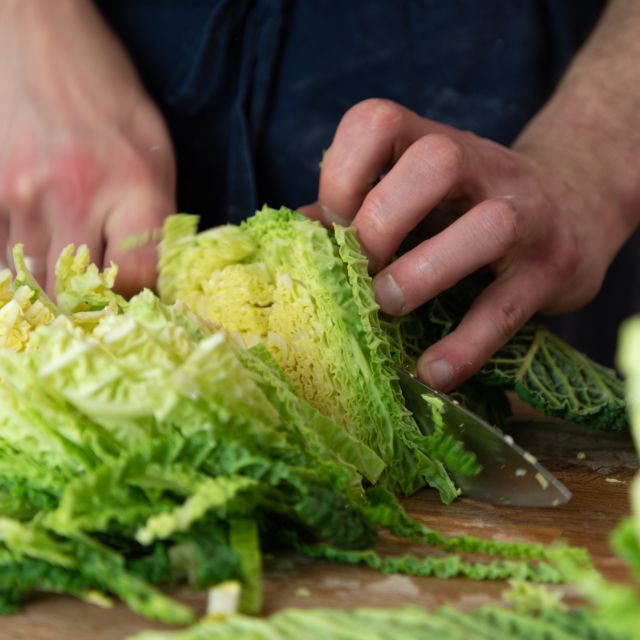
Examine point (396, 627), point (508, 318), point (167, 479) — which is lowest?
point (396, 627)

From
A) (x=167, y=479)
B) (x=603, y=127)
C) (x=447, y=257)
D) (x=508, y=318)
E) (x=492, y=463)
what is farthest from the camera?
(x=603, y=127)

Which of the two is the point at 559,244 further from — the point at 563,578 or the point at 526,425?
the point at 563,578

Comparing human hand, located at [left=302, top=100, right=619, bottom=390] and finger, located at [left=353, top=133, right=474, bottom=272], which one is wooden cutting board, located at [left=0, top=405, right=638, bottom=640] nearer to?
human hand, located at [left=302, top=100, right=619, bottom=390]

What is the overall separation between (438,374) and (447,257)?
189 mm

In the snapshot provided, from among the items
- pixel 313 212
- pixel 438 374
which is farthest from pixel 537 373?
pixel 313 212

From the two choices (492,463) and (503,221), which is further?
(503,221)

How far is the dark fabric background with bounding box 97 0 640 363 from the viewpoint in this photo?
2.14m

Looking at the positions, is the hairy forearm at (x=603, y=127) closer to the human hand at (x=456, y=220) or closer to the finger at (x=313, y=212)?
the human hand at (x=456, y=220)

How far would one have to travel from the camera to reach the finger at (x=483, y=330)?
58.9 inches

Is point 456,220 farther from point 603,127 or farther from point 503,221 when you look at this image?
point 603,127

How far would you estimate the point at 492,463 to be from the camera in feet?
4.45

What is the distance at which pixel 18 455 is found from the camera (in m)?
1.21

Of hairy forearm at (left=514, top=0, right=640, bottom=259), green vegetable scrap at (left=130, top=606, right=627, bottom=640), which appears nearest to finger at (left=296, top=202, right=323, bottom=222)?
hairy forearm at (left=514, top=0, right=640, bottom=259)

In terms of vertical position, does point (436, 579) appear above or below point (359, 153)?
below
